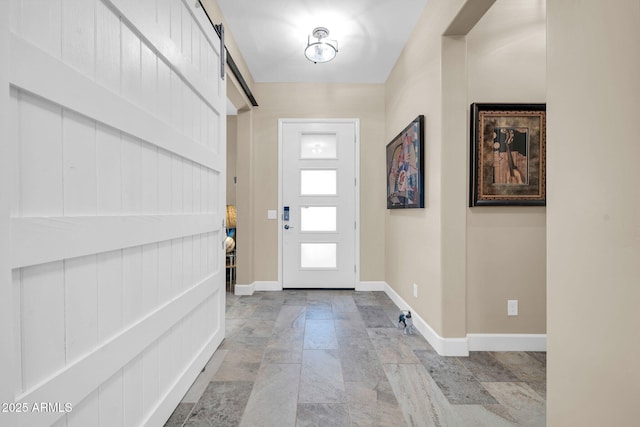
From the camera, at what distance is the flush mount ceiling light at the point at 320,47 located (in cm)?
264

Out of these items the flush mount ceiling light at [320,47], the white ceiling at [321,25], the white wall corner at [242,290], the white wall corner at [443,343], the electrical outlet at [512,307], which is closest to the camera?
the white wall corner at [443,343]

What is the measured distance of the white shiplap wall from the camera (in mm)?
701

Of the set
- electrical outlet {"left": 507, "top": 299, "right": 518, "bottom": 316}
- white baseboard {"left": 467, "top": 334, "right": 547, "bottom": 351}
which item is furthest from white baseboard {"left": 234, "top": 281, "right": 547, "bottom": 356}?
electrical outlet {"left": 507, "top": 299, "right": 518, "bottom": 316}

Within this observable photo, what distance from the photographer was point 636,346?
2.57 feet

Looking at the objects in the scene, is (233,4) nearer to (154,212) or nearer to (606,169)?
(154,212)

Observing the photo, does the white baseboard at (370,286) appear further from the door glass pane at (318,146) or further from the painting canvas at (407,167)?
the door glass pane at (318,146)

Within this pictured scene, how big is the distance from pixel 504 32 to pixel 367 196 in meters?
2.07

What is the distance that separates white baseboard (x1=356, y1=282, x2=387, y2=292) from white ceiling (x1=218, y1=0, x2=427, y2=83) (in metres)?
2.56

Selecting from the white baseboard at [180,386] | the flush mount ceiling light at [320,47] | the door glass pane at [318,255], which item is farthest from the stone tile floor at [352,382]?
the flush mount ceiling light at [320,47]

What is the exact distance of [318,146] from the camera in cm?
375

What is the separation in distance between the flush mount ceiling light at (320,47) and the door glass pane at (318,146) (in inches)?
43.1

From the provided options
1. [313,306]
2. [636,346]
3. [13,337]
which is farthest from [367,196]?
[13,337]

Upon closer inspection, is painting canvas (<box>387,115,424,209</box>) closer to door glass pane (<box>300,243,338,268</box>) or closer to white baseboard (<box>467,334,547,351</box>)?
door glass pane (<box>300,243,338,268</box>)

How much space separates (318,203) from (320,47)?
5.75 ft
